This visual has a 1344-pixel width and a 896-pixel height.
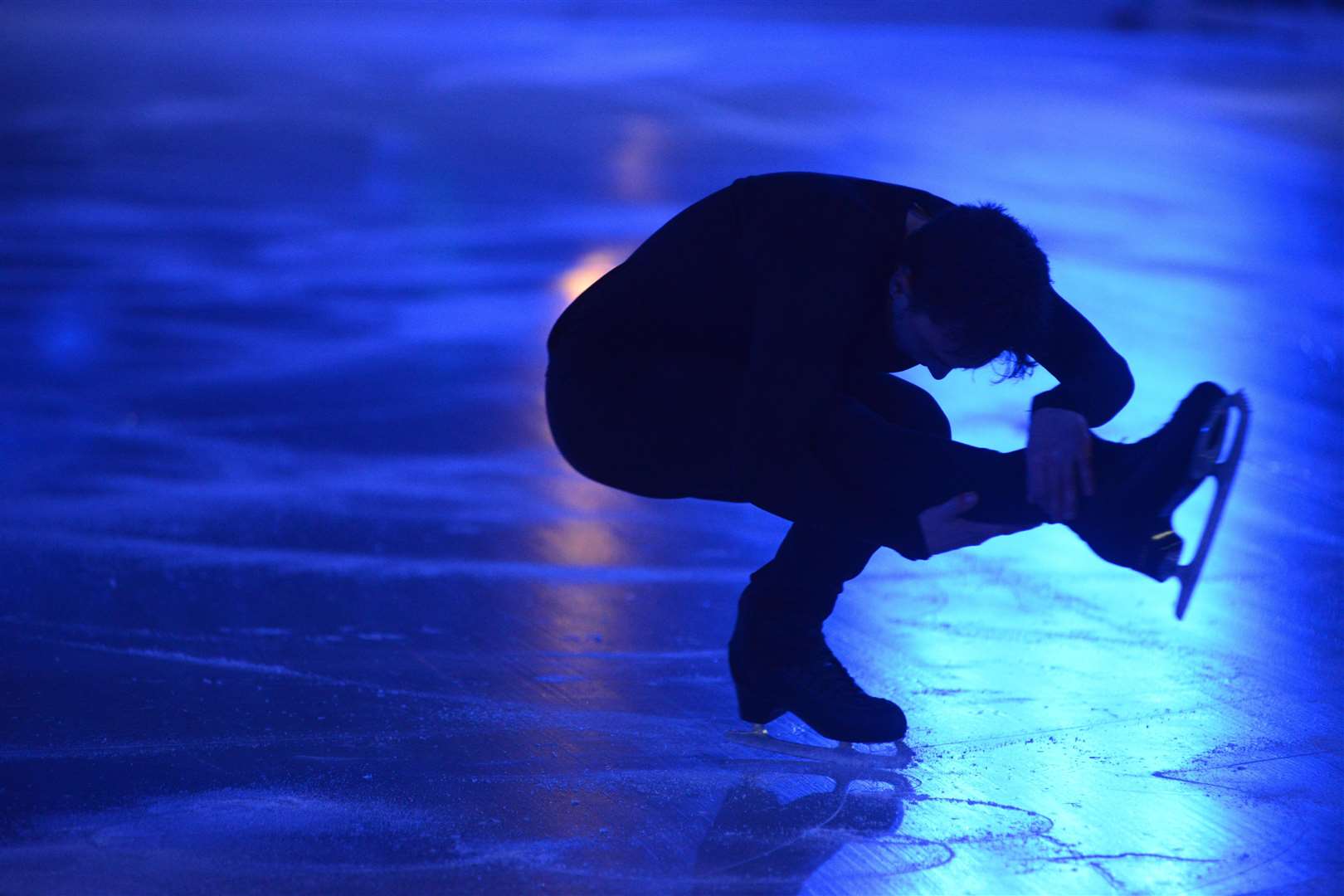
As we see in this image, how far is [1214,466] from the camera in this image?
2148 mm

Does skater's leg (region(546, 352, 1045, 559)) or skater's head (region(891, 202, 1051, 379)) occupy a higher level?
skater's head (region(891, 202, 1051, 379))

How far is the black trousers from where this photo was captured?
216 centimetres

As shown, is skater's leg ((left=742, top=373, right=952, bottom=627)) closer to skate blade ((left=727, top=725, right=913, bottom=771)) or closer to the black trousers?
the black trousers

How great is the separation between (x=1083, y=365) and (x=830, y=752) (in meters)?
0.71

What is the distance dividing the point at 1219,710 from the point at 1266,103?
11.7m

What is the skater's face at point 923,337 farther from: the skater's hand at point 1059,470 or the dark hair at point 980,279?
the skater's hand at point 1059,470

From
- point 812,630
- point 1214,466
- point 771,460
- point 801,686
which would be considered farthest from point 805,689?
point 1214,466

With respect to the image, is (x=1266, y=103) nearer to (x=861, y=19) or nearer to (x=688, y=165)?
(x=688, y=165)

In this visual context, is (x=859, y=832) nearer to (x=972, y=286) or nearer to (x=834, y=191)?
(x=972, y=286)

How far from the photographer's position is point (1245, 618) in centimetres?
296

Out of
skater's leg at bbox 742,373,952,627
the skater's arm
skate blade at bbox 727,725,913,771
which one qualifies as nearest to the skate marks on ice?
skate blade at bbox 727,725,913,771

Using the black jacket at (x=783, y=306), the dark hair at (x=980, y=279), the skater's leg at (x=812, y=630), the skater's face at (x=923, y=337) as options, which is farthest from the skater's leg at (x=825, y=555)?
the dark hair at (x=980, y=279)

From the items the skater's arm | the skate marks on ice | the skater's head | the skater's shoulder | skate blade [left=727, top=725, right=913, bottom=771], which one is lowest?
the skate marks on ice

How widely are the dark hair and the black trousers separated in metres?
0.18
